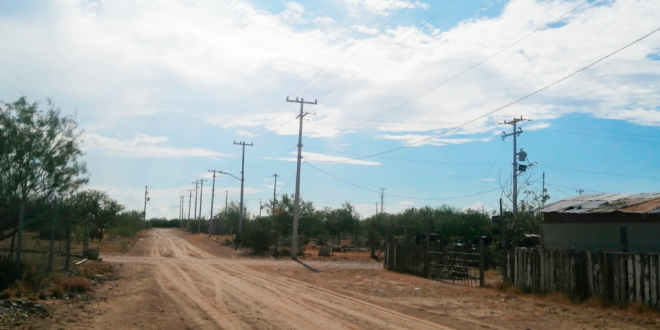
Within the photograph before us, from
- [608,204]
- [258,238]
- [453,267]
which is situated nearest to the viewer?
[608,204]

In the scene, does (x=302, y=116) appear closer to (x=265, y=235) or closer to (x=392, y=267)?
(x=265, y=235)

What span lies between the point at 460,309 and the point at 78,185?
1518cm

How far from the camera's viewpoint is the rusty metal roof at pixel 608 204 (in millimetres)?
18781

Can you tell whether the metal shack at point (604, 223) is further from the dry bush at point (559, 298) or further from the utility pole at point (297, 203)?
the utility pole at point (297, 203)

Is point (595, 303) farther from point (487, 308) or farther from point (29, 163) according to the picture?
point (29, 163)

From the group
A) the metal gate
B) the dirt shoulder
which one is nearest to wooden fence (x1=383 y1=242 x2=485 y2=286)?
the metal gate

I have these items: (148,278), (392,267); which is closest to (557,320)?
(148,278)

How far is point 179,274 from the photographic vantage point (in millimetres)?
23953

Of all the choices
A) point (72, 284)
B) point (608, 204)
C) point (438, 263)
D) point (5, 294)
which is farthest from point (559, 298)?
point (5, 294)

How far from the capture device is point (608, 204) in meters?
20.8

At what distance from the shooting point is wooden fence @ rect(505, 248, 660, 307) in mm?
14258

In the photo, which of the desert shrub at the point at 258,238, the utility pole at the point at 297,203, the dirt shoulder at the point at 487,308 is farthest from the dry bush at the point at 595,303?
the desert shrub at the point at 258,238

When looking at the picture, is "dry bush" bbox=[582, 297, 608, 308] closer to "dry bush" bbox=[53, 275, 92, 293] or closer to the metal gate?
the metal gate

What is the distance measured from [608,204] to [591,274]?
19.9ft
